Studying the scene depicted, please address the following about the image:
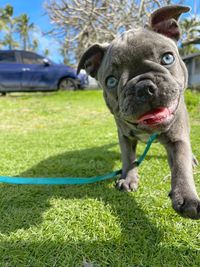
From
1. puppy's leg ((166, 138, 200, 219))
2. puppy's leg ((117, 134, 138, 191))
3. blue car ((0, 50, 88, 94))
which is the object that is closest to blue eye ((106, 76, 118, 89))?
puppy's leg ((166, 138, 200, 219))

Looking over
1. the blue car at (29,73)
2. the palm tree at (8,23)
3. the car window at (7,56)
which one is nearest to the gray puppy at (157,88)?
the blue car at (29,73)

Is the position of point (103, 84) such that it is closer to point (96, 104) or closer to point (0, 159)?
point (0, 159)

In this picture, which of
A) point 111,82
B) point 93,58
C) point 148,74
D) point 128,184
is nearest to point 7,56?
point 93,58

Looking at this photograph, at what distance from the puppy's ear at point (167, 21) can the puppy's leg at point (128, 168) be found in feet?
3.34

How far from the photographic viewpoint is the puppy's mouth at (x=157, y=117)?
1803 mm

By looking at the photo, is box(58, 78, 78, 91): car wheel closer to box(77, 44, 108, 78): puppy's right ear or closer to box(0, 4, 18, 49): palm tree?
box(77, 44, 108, 78): puppy's right ear

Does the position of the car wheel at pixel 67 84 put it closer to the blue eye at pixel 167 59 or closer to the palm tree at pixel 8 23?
the blue eye at pixel 167 59

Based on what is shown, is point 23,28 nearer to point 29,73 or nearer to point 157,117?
point 29,73

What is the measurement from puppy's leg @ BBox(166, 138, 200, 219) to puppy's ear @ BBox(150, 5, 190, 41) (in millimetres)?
840

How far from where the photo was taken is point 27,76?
12.0m

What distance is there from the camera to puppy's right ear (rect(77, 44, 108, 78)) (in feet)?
8.10

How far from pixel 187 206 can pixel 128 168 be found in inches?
48.0

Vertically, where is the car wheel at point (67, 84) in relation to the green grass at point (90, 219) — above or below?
below

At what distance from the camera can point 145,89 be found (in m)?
1.71
